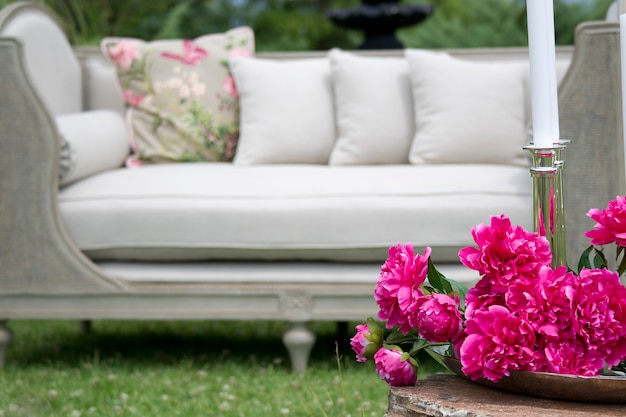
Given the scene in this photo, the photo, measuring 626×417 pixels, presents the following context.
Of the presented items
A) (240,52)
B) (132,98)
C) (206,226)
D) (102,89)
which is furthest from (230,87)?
(206,226)

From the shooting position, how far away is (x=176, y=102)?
303 cm

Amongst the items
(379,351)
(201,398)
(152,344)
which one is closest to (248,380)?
(201,398)

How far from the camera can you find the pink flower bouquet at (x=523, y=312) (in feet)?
3.00

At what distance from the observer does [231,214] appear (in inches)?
96.6

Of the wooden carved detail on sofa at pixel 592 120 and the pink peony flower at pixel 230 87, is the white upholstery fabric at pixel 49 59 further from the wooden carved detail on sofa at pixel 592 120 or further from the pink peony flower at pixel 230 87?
the wooden carved detail on sofa at pixel 592 120

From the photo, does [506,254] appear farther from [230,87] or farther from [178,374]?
[230,87]

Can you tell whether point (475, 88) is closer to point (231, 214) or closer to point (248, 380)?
point (231, 214)

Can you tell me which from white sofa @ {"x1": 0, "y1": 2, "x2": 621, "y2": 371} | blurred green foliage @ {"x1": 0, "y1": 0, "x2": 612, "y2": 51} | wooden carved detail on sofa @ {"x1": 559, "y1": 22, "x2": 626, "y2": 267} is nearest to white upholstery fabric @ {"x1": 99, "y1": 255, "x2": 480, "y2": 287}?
white sofa @ {"x1": 0, "y1": 2, "x2": 621, "y2": 371}

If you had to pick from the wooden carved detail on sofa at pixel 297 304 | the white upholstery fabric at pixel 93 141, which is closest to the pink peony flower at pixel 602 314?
the wooden carved detail on sofa at pixel 297 304

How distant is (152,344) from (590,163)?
147 centimetres

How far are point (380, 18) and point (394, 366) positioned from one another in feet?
10.6

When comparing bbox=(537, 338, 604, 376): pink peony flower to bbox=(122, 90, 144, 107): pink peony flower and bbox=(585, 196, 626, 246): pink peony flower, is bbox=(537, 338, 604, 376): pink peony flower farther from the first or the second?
bbox=(122, 90, 144, 107): pink peony flower

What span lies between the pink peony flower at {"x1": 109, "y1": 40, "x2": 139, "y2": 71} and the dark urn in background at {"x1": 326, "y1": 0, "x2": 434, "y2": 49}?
Answer: 1276 mm

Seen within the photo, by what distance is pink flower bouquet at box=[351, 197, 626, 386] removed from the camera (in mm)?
915
